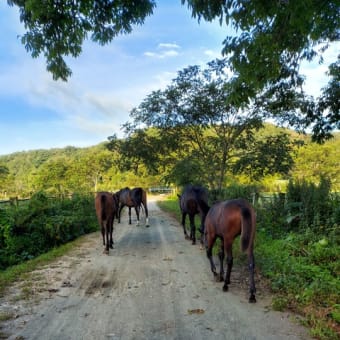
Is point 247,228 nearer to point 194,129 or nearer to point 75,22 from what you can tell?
point 75,22

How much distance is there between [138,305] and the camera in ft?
15.3

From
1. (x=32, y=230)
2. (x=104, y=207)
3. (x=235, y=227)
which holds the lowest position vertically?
(x=32, y=230)

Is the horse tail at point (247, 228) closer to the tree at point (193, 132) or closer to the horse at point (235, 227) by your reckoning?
the horse at point (235, 227)

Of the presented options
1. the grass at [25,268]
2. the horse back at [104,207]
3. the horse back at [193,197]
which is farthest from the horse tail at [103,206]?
the horse back at [193,197]

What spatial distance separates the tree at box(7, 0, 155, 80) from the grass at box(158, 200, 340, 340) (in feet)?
14.0

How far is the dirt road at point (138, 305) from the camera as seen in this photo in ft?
12.5

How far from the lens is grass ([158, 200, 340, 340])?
394 centimetres

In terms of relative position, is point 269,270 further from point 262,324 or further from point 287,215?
point 287,215

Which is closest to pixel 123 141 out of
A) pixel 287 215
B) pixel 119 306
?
pixel 287 215

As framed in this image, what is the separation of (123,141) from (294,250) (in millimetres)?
12653

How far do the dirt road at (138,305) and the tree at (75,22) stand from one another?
3.45 metres

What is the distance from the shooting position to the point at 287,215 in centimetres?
927

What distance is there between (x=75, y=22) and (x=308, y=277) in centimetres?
512

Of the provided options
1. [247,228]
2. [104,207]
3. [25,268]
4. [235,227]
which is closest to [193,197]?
[104,207]
